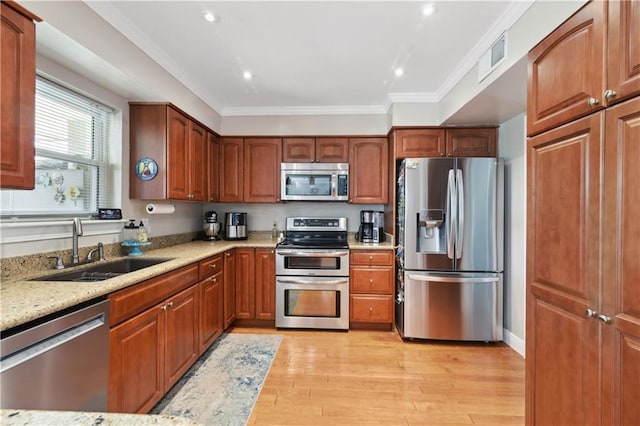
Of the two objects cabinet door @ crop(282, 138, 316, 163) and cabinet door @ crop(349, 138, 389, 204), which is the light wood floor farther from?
cabinet door @ crop(282, 138, 316, 163)

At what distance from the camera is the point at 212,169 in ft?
11.6

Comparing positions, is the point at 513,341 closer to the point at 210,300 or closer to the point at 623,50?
the point at 623,50

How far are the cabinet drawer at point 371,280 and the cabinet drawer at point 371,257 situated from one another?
6 cm

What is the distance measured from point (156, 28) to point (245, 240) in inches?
92.3

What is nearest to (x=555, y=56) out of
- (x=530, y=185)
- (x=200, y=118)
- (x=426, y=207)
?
(x=530, y=185)

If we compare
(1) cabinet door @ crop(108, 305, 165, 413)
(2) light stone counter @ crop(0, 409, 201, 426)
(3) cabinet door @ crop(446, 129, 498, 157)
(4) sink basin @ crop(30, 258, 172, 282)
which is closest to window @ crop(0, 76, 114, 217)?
(4) sink basin @ crop(30, 258, 172, 282)

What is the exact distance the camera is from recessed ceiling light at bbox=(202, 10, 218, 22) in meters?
1.89

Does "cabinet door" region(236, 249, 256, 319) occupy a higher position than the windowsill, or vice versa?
the windowsill

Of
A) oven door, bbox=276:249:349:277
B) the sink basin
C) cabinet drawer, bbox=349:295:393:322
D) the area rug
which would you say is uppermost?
the sink basin

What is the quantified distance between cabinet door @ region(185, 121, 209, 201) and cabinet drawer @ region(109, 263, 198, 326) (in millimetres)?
1040

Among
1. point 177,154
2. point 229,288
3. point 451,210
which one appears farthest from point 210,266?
point 451,210

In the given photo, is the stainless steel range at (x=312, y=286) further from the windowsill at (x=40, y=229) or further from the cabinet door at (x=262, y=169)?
the windowsill at (x=40, y=229)

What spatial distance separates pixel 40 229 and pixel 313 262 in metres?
2.25

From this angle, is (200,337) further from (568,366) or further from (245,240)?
(568,366)
